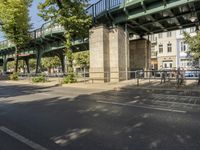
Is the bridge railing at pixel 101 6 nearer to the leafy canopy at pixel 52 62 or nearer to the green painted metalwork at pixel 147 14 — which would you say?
the green painted metalwork at pixel 147 14

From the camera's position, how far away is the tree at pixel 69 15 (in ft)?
64.6

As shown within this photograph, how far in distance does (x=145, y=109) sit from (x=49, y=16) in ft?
51.7

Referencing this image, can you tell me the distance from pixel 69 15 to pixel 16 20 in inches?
534

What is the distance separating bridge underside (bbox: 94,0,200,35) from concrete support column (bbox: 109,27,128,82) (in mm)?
1203

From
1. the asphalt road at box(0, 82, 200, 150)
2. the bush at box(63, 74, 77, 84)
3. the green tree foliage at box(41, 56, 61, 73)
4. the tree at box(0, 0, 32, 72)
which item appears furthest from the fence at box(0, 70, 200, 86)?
the green tree foliage at box(41, 56, 61, 73)

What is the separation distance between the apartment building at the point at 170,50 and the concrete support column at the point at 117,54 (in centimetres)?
2879

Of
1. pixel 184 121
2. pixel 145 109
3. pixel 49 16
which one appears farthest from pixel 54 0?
pixel 184 121

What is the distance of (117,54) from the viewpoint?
20.6 metres

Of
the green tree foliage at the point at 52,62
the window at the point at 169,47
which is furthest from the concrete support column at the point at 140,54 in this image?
the green tree foliage at the point at 52,62

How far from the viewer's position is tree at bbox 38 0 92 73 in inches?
775

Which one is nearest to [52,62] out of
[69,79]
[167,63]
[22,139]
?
[167,63]

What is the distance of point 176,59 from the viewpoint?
4800cm

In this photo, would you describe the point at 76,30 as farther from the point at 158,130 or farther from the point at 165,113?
the point at 158,130

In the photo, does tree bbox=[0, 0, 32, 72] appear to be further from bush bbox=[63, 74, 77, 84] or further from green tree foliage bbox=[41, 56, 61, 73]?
green tree foliage bbox=[41, 56, 61, 73]
